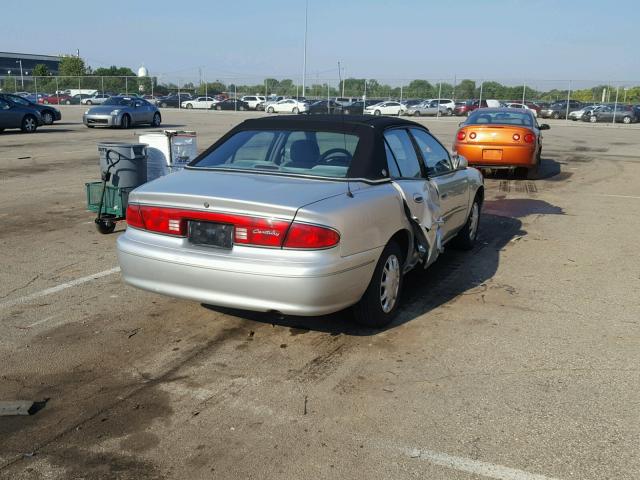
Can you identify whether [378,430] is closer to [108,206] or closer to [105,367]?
[105,367]

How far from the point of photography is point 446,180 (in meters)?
5.89

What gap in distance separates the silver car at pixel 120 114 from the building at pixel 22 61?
292 feet

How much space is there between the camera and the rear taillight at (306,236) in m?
3.92

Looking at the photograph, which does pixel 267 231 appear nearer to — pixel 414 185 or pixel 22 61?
pixel 414 185

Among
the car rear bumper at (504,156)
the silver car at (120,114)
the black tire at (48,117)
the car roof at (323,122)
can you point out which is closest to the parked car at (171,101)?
the silver car at (120,114)

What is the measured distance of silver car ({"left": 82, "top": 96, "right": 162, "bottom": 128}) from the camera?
25984 millimetres

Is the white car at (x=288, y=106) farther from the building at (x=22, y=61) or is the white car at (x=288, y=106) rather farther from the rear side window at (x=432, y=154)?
the building at (x=22, y=61)

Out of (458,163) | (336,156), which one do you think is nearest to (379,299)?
(336,156)

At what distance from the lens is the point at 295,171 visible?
4.77 meters

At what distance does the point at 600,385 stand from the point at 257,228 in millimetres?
2321

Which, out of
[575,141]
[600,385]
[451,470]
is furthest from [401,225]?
[575,141]

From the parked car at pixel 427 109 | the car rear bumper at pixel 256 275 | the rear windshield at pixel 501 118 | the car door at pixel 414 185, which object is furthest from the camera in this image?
the parked car at pixel 427 109

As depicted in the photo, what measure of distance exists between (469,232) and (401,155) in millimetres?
2242

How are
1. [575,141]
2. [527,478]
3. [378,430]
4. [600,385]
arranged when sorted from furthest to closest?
1. [575,141]
2. [600,385]
3. [378,430]
4. [527,478]
